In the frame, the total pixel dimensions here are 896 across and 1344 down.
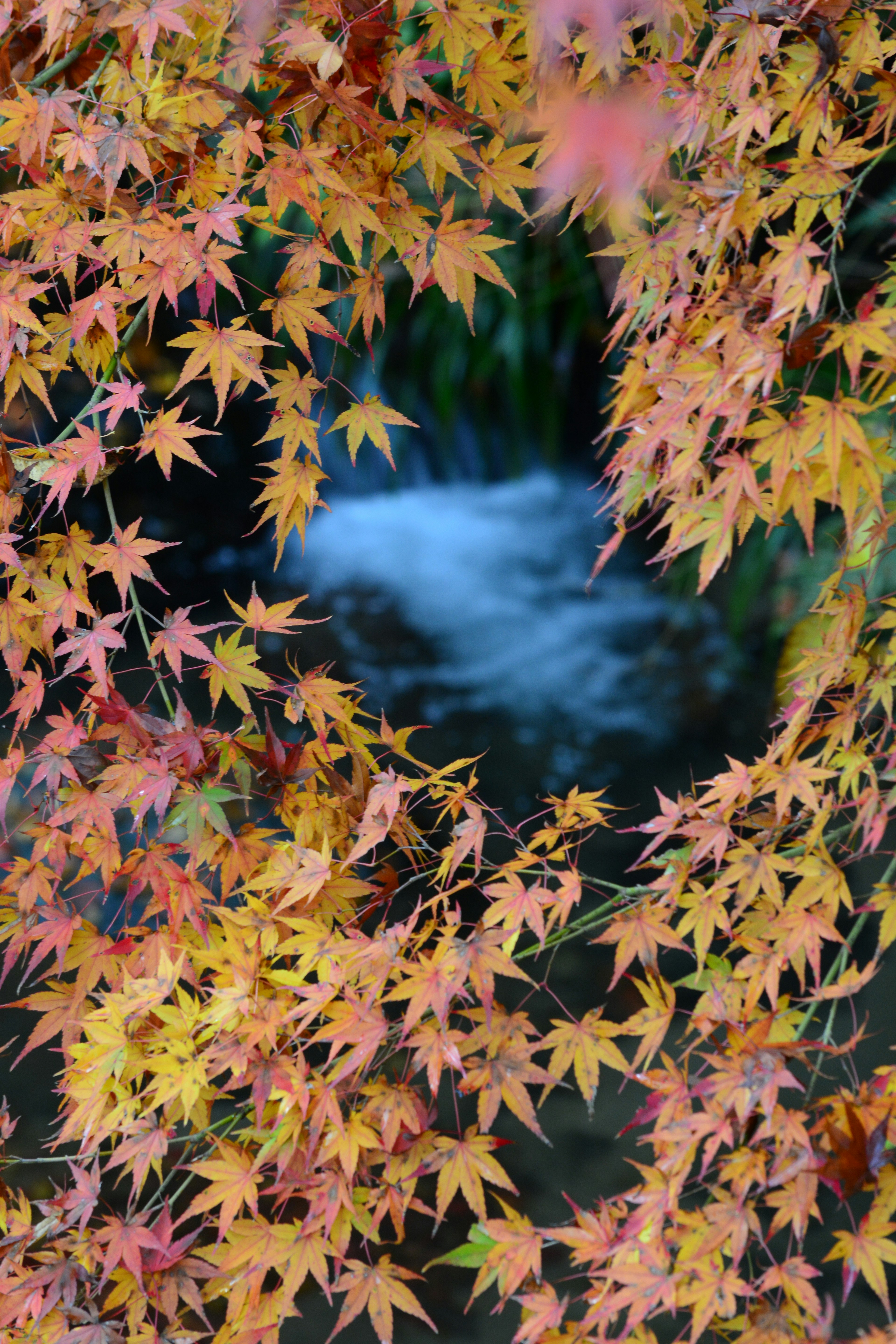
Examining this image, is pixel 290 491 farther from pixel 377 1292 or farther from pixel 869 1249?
pixel 869 1249

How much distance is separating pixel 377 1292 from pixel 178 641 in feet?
2.16

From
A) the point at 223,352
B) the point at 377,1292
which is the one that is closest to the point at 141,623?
the point at 223,352

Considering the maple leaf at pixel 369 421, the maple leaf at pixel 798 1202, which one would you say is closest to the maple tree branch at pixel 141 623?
the maple leaf at pixel 369 421

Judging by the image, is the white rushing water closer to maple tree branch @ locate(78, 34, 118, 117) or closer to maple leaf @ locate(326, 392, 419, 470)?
maple leaf @ locate(326, 392, 419, 470)

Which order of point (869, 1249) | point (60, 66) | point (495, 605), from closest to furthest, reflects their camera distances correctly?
point (869, 1249), point (60, 66), point (495, 605)

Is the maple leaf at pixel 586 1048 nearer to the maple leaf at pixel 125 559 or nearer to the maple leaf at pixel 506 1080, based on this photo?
the maple leaf at pixel 506 1080

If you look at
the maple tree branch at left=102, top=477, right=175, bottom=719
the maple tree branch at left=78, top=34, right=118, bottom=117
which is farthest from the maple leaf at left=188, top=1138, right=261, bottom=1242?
the maple tree branch at left=78, top=34, right=118, bottom=117

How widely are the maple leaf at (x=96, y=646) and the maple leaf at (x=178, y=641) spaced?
0.04 m

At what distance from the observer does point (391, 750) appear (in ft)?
3.80

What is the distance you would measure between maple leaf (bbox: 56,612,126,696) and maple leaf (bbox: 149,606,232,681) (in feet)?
0.12

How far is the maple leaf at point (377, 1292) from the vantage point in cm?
97

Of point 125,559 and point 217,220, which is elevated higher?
point 217,220

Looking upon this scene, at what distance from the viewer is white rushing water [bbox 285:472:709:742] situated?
4023mm

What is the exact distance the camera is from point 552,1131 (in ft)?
7.70
